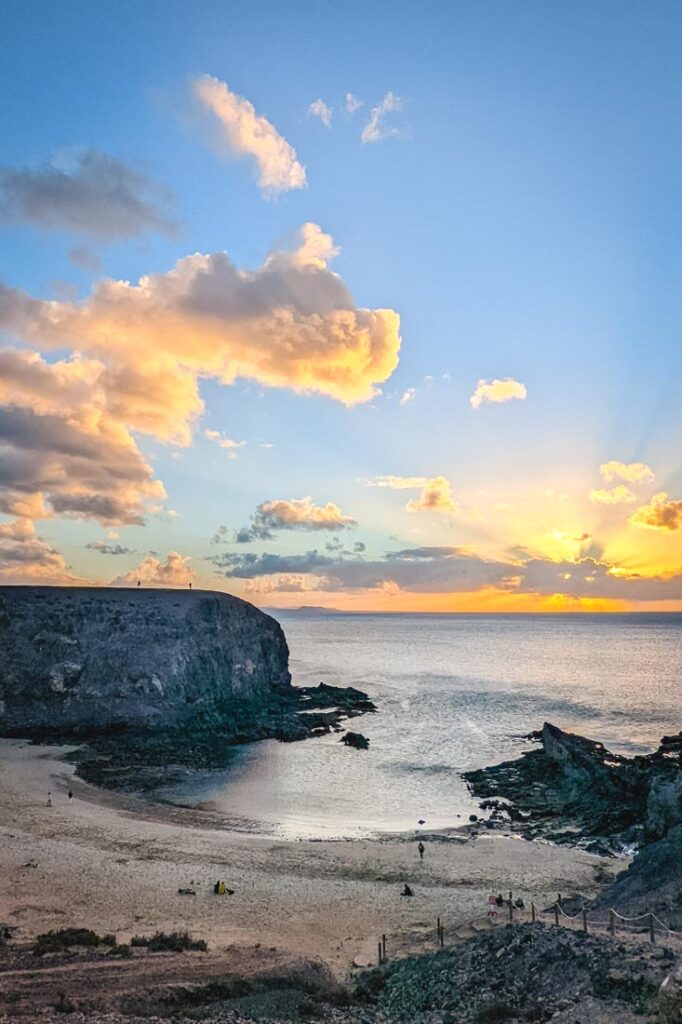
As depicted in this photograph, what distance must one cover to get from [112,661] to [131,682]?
300cm

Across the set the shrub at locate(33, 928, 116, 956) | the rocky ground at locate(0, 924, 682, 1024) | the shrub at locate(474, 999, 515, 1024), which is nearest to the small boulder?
the shrub at locate(33, 928, 116, 956)

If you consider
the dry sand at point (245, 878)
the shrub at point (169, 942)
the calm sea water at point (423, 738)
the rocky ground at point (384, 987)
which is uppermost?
the rocky ground at point (384, 987)

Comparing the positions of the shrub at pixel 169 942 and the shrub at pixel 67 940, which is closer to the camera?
the shrub at pixel 67 940

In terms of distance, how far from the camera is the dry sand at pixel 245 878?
81.5 ft

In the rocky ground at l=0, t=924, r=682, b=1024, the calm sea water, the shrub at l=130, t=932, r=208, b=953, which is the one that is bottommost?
the calm sea water

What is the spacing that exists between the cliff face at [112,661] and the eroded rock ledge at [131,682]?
102 millimetres

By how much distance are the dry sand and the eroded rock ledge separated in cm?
1495

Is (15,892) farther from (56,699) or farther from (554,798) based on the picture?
(56,699)

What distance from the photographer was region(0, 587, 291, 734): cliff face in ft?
210

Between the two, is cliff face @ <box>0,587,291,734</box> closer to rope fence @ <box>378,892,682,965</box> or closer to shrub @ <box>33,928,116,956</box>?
shrub @ <box>33,928,116,956</box>

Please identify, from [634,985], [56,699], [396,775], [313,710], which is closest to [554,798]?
→ [396,775]

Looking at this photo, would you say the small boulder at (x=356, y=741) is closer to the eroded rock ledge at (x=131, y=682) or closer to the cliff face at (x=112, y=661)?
the eroded rock ledge at (x=131, y=682)

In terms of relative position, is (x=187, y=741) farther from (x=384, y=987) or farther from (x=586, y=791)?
(x=384, y=987)

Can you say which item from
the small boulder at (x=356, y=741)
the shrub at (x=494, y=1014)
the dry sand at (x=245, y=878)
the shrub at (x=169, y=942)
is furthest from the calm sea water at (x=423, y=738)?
the shrub at (x=494, y=1014)
